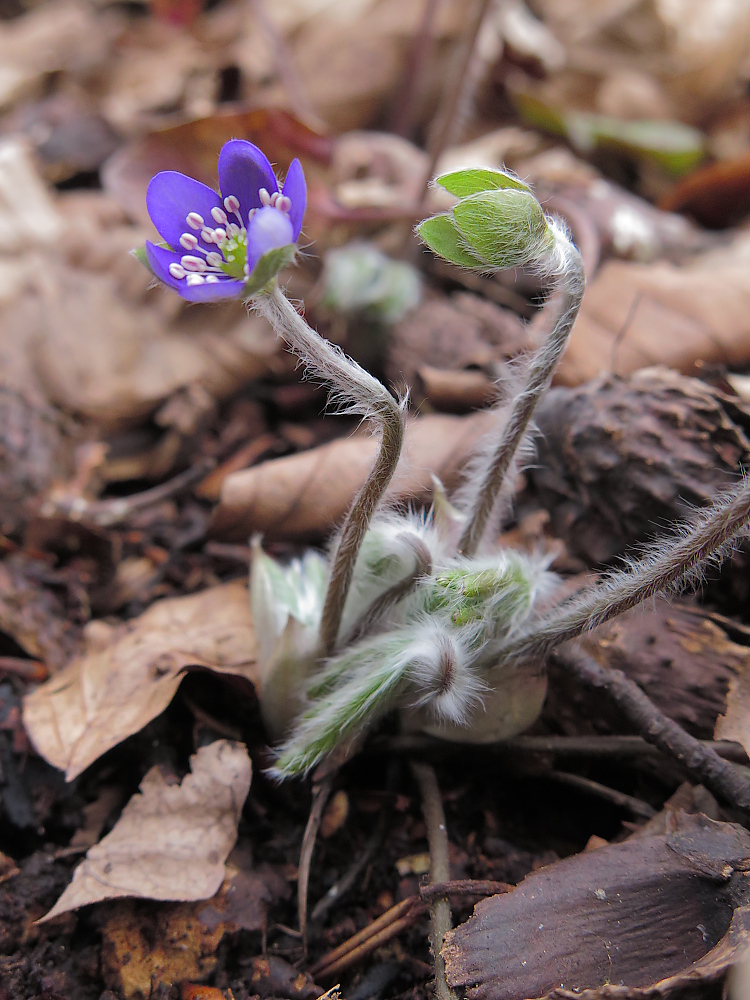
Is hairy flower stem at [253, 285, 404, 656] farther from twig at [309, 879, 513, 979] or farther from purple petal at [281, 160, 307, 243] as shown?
twig at [309, 879, 513, 979]

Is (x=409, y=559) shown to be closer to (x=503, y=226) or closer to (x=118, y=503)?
(x=503, y=226)

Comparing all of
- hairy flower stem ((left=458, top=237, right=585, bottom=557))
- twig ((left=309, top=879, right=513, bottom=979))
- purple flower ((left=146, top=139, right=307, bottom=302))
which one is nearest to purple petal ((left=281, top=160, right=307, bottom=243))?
purple flower ((left=146, top=139, right=307, bottom=302))

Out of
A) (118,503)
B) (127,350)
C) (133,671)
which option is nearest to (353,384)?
(133,671)

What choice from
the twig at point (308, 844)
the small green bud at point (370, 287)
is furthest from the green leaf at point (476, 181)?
the small green bud at point (370, 287)

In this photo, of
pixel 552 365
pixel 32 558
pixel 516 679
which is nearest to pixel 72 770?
pixel 32 558

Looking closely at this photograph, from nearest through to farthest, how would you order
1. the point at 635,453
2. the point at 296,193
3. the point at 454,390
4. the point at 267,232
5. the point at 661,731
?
the point at 267,232, the point at 296,193, the point at 661,731, the point at 635,453, the point at 454,390

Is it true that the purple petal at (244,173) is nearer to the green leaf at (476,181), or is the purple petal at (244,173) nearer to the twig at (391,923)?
the green leaf at (476,181)
